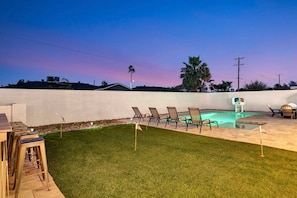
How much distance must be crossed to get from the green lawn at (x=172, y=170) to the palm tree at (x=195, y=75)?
15541 mm

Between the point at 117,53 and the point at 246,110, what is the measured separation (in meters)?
14.3

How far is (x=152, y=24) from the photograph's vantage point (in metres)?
15.9

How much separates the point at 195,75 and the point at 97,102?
13.3 meters

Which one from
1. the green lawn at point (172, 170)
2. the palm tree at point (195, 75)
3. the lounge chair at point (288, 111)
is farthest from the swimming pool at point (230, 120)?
the palm tree at point (195, 75)

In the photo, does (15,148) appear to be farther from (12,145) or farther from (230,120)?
(230,120)

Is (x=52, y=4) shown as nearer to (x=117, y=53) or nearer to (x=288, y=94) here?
(x=117, y=53)

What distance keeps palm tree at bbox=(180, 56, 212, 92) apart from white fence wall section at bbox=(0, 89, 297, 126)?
265 cm

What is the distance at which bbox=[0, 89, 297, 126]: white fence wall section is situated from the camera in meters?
8.15

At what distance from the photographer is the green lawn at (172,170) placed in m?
2.61

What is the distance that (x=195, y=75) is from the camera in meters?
20.3

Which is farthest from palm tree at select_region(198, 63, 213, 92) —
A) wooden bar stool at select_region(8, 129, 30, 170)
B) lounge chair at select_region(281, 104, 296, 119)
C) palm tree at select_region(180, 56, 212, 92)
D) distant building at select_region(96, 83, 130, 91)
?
wooden bar stool at select_region(8, 129, 30, 170)

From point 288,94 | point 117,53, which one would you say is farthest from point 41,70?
point 288,94

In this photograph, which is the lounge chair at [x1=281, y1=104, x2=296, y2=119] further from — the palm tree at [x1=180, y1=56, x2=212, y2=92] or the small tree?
the small tree

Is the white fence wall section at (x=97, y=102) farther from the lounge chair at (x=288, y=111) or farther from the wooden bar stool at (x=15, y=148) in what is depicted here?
the wooden bar stool at (x=15, y=148)
